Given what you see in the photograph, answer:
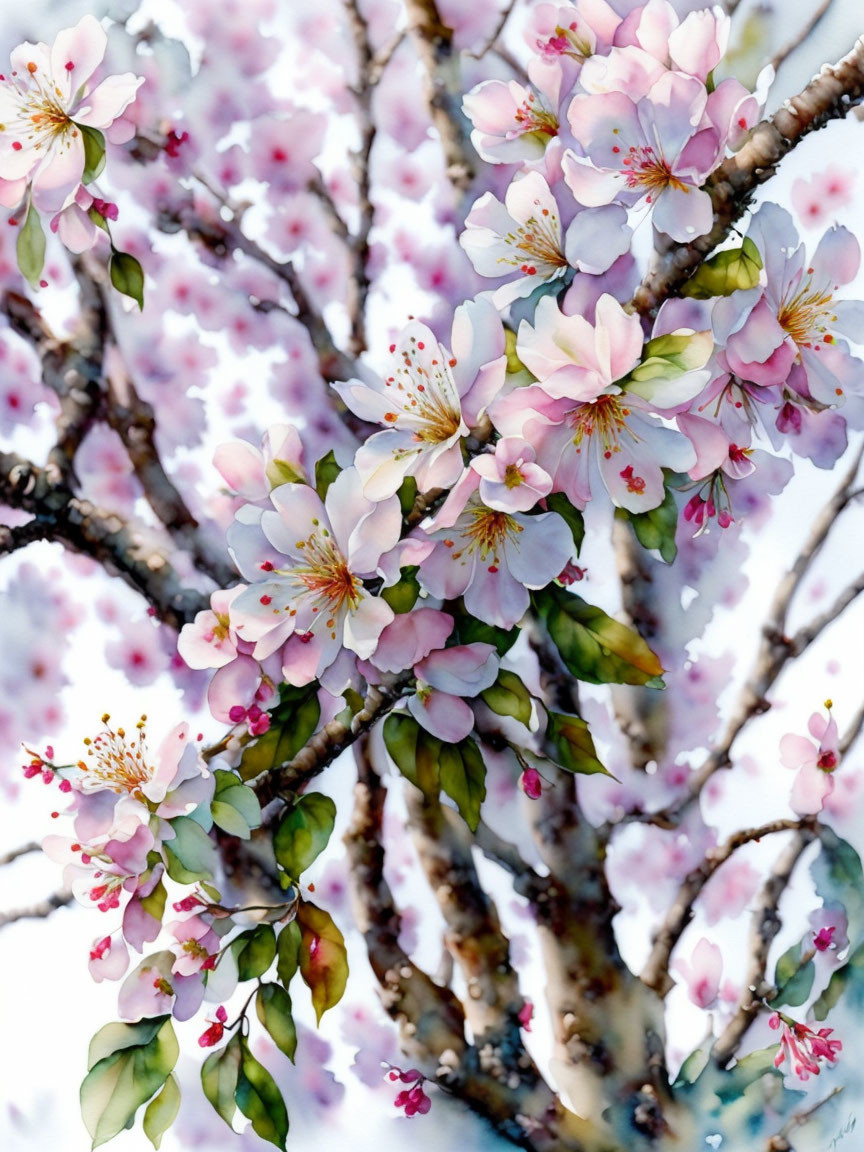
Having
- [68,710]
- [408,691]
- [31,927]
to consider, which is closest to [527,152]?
[408,691]

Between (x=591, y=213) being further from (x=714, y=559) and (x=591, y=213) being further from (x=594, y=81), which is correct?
(x=714, y=559)

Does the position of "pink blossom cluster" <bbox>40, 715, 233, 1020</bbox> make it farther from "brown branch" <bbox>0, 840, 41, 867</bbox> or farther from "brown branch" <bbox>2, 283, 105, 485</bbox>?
"brown branch" <bbox>2, 283, 105, 485</bbox>

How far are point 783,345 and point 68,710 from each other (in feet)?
1.62

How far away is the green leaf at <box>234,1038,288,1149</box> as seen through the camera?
2.19 feet

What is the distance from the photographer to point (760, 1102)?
69 centimetres

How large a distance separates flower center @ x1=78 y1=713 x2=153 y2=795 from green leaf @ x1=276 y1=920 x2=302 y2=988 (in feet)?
0.43

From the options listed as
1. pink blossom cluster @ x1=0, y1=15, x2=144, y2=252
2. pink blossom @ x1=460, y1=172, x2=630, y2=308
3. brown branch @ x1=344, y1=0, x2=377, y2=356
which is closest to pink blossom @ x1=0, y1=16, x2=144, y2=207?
pink blossom cluster @ x1=0, y1=15, x2=144, y2=252

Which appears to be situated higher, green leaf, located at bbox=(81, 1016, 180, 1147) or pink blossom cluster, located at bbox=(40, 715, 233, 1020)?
pink blossom cluster, located at bbox=(40, 715, 233, 1020)

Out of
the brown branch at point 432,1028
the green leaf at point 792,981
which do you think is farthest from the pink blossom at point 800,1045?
the brown branch at point 432,1028

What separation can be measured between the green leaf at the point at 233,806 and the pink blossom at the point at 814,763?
337mm

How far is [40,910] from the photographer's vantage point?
0.70m

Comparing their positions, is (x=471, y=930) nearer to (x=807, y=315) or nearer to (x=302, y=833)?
(x=302, y=833)

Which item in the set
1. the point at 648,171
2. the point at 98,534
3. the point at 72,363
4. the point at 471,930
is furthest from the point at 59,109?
the point at 471,930

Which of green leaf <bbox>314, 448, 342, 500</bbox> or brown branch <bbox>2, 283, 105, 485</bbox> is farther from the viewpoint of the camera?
brown branch <bbox>2, 283, 105, 485</bbox>
